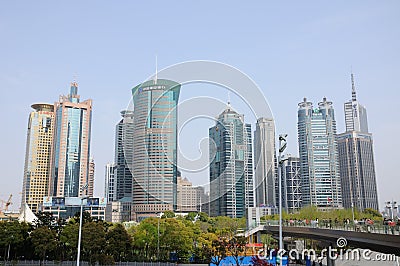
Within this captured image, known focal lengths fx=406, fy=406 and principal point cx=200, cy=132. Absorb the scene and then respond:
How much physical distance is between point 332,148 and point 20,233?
64214mm

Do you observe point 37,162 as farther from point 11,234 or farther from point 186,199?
point 11,234

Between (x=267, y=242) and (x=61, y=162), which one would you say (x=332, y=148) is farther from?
(x=61, y=162)

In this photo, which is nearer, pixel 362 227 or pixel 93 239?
pixel 362 227

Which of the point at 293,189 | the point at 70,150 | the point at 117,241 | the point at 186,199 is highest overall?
the point at 70,150

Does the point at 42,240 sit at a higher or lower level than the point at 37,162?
lower

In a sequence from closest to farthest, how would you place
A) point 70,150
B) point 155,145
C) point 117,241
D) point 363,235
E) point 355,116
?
point 363,235 < point 117,241 < point 155,145 < point 70,150 < point 355,116

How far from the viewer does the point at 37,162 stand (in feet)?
286

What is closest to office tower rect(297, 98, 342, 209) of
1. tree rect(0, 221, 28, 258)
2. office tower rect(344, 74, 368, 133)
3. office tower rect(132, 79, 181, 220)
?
office tower rect(344, 74, 368, 133)

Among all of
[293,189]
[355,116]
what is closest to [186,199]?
[293,189]

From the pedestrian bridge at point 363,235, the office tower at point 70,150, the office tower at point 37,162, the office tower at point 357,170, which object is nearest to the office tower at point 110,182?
the office tower at point 70,150

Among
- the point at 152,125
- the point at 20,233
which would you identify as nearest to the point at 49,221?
the point at 20,233

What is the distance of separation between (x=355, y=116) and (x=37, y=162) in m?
74.8

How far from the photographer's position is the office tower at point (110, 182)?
10464 centimetres

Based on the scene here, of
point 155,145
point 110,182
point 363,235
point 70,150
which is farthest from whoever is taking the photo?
point 110,182
